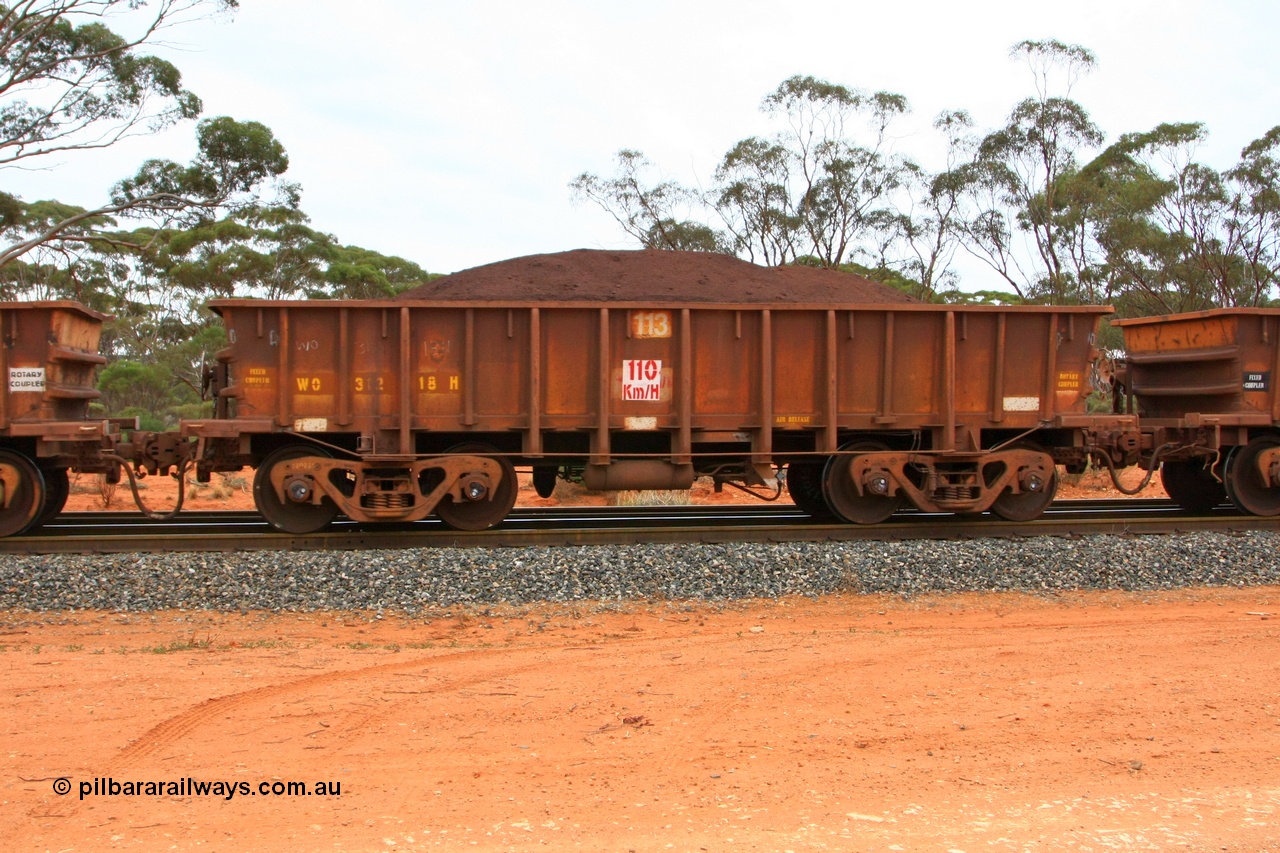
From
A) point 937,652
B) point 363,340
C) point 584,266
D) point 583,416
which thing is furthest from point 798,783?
point 584,266

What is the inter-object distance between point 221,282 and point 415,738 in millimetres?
38612

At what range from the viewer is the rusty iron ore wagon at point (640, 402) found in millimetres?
9922

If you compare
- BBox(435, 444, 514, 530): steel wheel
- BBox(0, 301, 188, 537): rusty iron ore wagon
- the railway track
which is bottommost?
the railway track

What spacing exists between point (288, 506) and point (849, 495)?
19.3ft

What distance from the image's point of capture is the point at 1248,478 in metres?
11.6

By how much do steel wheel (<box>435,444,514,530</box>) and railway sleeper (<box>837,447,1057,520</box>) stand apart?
3612mm

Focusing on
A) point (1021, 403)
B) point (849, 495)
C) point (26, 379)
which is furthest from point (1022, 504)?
point (26, 379)

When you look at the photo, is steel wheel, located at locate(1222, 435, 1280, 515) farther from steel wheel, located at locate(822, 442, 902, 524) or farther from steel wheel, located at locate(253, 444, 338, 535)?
steel wheel, located at locate(253, 444, 338, 535)

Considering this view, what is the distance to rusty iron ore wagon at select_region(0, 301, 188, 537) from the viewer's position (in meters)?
9.74

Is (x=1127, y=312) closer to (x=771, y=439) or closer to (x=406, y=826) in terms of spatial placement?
(x=771, y=439)

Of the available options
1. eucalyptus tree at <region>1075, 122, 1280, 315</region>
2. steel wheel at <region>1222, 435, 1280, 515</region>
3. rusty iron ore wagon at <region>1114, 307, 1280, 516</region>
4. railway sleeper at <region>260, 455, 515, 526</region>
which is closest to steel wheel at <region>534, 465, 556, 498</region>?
railway sleeper at <region>260, 455, 515, 526</region>

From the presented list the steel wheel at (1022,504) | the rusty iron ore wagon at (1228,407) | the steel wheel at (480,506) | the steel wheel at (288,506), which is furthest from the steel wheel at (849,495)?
the steel wheel at (288,506)

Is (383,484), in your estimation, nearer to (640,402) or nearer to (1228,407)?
(640,402)

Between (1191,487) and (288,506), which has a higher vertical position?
(1191,487)
